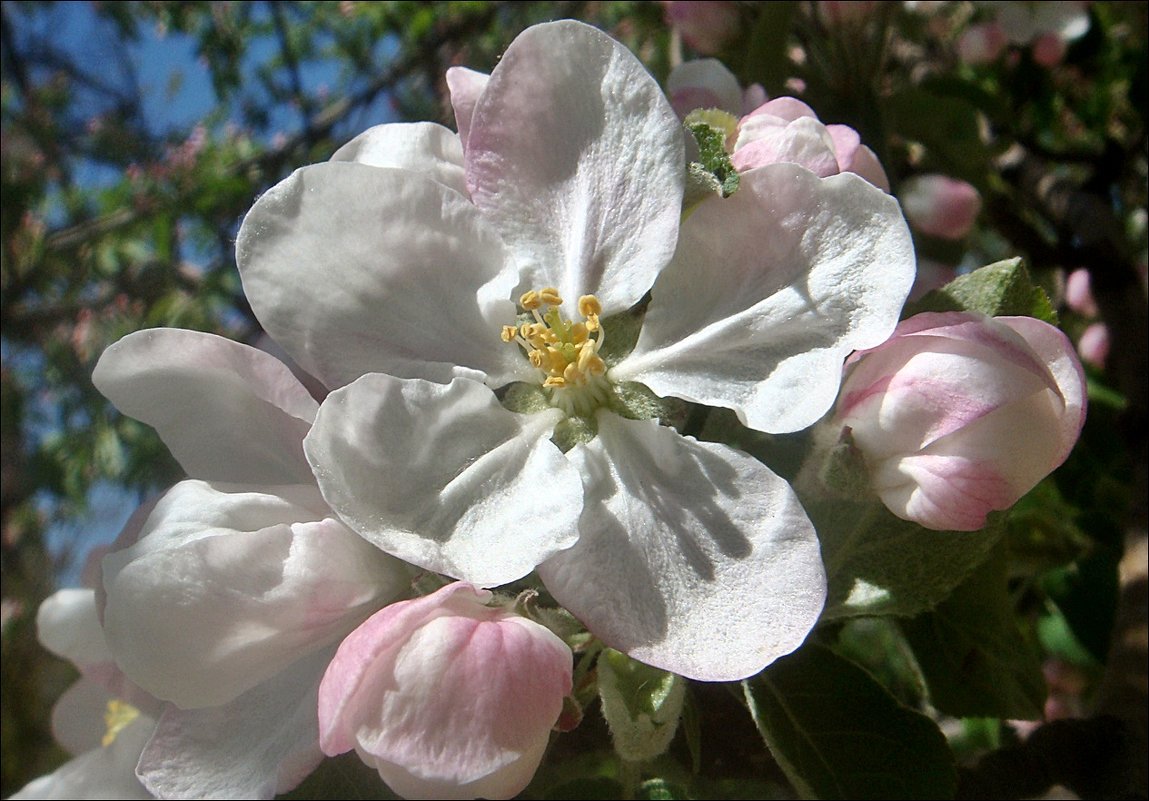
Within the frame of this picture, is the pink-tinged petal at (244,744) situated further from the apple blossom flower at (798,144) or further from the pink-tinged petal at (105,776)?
the apple blossom flower at (798,144)

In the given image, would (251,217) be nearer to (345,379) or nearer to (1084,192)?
(345,379)

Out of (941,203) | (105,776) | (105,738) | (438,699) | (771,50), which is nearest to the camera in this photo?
(438,699)

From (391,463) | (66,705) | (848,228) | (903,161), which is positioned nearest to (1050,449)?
(848,228)

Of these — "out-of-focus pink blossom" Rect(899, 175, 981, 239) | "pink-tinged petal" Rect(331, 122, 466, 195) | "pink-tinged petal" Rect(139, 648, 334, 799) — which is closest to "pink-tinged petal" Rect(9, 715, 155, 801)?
"pink-tinged petal" Rect(139, 648, 334, 799)

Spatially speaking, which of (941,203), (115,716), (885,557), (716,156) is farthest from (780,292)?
(941,203)

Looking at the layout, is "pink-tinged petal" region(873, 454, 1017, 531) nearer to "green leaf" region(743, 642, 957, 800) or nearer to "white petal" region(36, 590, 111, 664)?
"green leaf" region(743, 642, 957, 800)

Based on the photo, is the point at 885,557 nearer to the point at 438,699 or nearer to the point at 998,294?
the point at 998,294

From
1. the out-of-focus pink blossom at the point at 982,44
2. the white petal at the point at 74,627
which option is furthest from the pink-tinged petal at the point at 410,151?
the out-of-focus pink blossom at the point at 982,44
